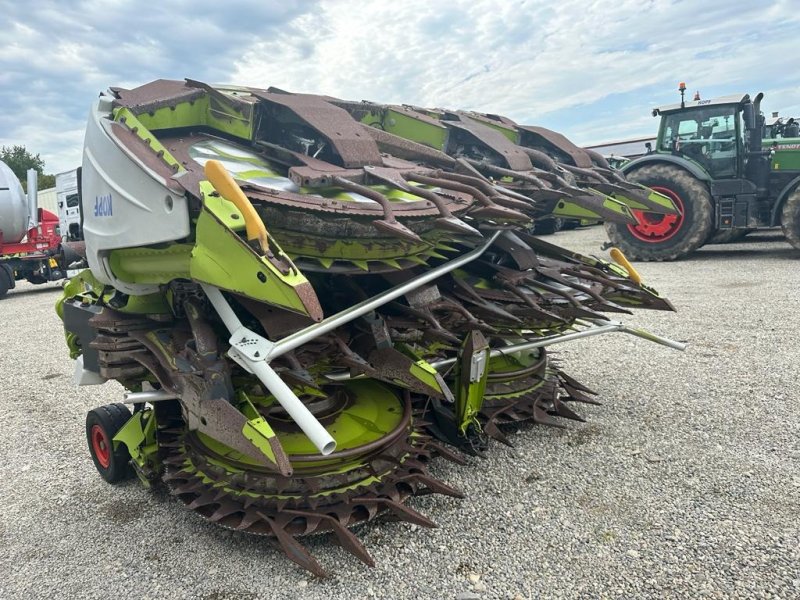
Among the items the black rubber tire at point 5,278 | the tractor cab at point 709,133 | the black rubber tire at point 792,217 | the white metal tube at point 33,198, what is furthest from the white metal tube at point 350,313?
the black rubber tire at point 5,278

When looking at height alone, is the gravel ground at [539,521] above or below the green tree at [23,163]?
below

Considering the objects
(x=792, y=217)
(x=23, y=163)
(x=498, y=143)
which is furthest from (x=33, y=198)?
(x=23, y=163)

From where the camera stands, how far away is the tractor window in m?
8.95

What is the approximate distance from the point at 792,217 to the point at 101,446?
9.19 meters

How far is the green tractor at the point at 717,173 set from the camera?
870 cm

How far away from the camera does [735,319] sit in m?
5.73

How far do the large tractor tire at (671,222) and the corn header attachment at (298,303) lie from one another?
255 inches

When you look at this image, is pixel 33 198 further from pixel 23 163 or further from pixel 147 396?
pixel 23 163

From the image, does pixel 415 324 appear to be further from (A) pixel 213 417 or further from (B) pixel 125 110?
(B) pixel 125 110

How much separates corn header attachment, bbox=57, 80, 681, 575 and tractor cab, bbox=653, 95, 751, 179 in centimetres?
683

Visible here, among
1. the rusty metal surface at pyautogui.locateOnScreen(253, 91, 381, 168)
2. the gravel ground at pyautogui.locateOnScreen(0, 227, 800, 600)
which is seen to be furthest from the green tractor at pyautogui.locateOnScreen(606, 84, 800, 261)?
the rusty metal surface at pyautogui.locateOnScreen(253, 91, 381, 168)

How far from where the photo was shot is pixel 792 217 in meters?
8.42

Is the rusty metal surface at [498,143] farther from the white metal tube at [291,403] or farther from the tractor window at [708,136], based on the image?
the tractor window at [708,136]

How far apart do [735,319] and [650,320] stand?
767 mm
